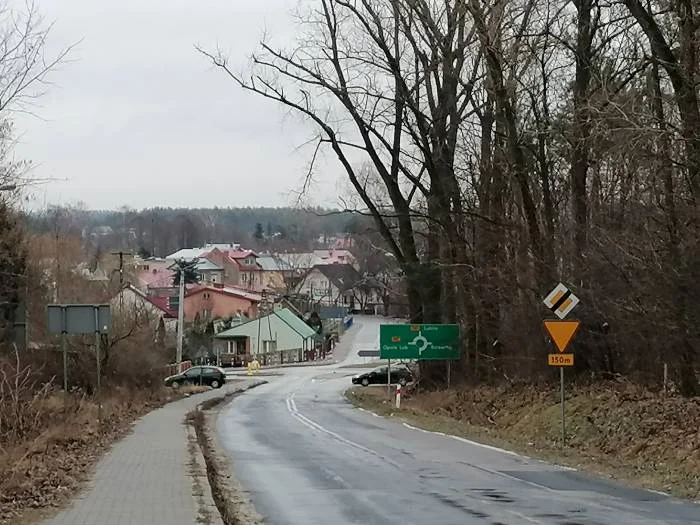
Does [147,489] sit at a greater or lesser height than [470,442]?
greater

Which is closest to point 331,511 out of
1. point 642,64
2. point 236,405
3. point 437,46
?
point 642,64

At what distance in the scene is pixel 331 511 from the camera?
12.0m

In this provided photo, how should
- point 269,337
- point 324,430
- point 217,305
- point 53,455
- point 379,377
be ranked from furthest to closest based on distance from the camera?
point 217,305, point 269,337, point 379,377, point 324,430, point 53,455

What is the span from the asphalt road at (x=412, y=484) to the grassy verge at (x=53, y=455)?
259cm

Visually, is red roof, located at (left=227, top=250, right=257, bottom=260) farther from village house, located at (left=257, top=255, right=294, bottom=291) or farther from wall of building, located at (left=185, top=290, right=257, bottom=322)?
wall of building, located at (left=185, top=290, right=257, bottom=322)

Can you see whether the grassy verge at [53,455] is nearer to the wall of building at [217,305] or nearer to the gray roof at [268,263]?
the wall of building at [217,305]

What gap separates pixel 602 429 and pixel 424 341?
17455 millimetres

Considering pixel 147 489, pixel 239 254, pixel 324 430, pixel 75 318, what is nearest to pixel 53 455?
pixel 147 489

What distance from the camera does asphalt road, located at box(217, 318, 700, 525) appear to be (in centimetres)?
1145

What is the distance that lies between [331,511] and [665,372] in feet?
38.5

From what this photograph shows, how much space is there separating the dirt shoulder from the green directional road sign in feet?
17.4

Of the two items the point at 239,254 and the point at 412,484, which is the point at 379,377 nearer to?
the point at 412,484

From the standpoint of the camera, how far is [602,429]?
20781mm

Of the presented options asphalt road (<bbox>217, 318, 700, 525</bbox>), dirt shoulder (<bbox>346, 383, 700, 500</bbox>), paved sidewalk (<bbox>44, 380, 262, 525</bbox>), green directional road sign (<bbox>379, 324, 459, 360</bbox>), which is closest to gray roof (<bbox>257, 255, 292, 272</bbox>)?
green directional road sign (<bbox>379, 324, 459, 360</bbox>)
